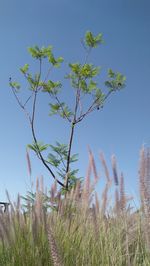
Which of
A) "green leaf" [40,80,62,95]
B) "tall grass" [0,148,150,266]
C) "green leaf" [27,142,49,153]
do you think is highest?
"green leaf" [40,80,62,95]

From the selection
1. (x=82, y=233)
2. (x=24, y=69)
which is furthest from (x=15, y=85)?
(x=82, y=233)

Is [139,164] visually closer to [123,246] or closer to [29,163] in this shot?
[123,246]

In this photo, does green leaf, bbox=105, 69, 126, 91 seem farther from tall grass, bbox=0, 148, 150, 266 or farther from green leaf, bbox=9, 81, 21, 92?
tall grass, bbox=0, 148, 150, 266

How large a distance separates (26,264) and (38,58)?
28.9ft

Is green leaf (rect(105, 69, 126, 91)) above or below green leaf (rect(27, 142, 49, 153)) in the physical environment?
above

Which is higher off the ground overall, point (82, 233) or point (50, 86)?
point (50, 86)

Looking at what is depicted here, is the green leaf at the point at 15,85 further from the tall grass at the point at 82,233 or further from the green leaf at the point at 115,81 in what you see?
the tall grass at the point at 82,233

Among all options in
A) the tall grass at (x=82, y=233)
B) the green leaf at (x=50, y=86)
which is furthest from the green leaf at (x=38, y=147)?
the tall grass at (x=82, y=233)

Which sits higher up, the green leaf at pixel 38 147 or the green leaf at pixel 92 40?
the green leaf at pixel 92 40

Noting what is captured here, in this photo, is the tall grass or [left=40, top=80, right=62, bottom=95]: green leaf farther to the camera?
[left=40, top=80, right=62, bottom=95]: green leaf

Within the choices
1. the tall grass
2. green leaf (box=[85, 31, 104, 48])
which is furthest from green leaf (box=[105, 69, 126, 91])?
the tall grass

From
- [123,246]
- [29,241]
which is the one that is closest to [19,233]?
[29,241]

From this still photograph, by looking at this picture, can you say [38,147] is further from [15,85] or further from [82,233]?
[82,233]

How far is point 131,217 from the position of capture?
2.18 meters
